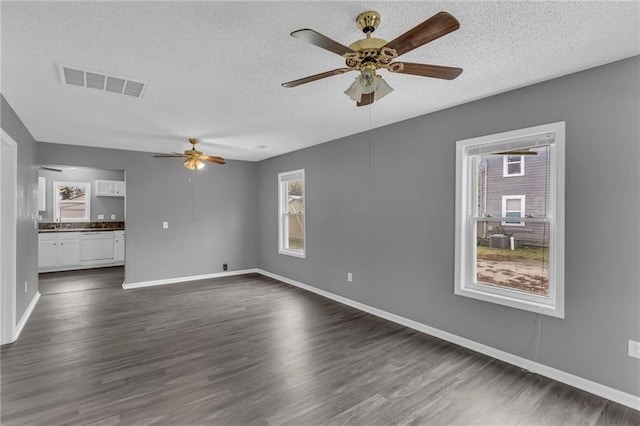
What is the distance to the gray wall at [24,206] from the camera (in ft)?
→ 11.5

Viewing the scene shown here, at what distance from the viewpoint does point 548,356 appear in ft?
9.05

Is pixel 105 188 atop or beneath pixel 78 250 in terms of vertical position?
atop

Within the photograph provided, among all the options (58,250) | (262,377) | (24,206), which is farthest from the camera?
(58,250)

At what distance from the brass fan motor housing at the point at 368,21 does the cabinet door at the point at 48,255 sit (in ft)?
27.6

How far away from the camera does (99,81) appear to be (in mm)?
2760

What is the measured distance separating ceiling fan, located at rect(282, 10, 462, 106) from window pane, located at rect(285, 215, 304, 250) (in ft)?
14.0

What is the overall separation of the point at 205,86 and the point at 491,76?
2.50m

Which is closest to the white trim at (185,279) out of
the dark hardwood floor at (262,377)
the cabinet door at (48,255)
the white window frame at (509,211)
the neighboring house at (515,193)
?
the dark hardwood floor at (262,377)

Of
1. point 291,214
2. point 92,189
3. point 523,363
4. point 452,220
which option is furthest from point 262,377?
point 92,189

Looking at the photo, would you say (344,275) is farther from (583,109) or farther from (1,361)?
(1,361)

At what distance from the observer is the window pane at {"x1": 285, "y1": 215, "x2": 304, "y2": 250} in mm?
6234

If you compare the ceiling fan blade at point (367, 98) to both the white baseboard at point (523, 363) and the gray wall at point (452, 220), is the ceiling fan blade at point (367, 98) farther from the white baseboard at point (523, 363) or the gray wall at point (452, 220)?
the white baseboard at point (523, 363)

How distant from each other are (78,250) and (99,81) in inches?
251

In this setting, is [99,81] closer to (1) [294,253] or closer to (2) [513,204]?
(2) [513,204]
